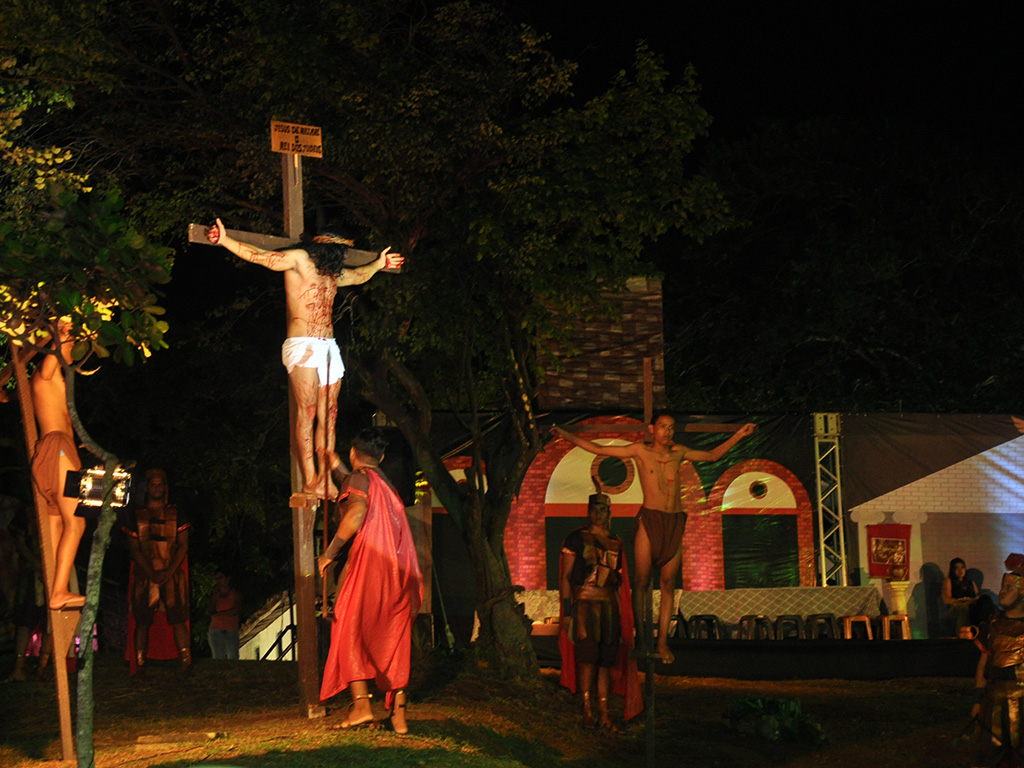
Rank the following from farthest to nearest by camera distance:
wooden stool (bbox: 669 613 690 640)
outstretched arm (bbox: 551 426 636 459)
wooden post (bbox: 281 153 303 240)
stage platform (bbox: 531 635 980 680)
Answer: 1. wooden stool (bbox: 669 613 690 640)
2. stage platform (bbox: 531 635 980 680)
3. outstretched arm (bbox: 551 426 636 459)
4. wooden post (bbox: 281 153 303 240)

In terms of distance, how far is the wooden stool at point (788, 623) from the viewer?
1448cm

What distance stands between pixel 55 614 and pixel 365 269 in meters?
3.00

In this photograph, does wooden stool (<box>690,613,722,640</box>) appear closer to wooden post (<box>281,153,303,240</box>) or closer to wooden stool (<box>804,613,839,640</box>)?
wooden stool (<box>804,613,839,640</box>)

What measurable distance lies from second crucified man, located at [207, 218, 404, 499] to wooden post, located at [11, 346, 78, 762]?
1618 millimetres

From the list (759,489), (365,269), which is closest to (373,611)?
(365,269)

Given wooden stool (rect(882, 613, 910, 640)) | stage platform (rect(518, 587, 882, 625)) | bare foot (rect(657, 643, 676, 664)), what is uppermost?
bare foot (rect(657, 643, 676, 664))

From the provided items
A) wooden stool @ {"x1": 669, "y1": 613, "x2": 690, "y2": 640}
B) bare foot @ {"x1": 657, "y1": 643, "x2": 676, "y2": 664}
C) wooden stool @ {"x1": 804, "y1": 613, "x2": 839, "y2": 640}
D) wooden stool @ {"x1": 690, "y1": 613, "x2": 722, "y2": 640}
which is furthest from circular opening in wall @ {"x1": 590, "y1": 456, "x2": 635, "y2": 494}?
bare foot @ {"x1": 657, "y1": 643, "x2": 676, "y2": 664}

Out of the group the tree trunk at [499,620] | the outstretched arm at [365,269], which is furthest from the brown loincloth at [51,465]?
the tree trunk at [499,620]

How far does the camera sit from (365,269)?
8047 mm

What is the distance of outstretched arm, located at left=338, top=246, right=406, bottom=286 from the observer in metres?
7.95

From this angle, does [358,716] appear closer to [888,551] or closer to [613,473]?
[613,473]

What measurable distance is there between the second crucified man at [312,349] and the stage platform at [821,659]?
7228mm

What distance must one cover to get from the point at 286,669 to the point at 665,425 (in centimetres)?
416

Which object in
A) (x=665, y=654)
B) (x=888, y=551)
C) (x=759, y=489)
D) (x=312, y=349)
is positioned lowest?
(x=665, y=654)
